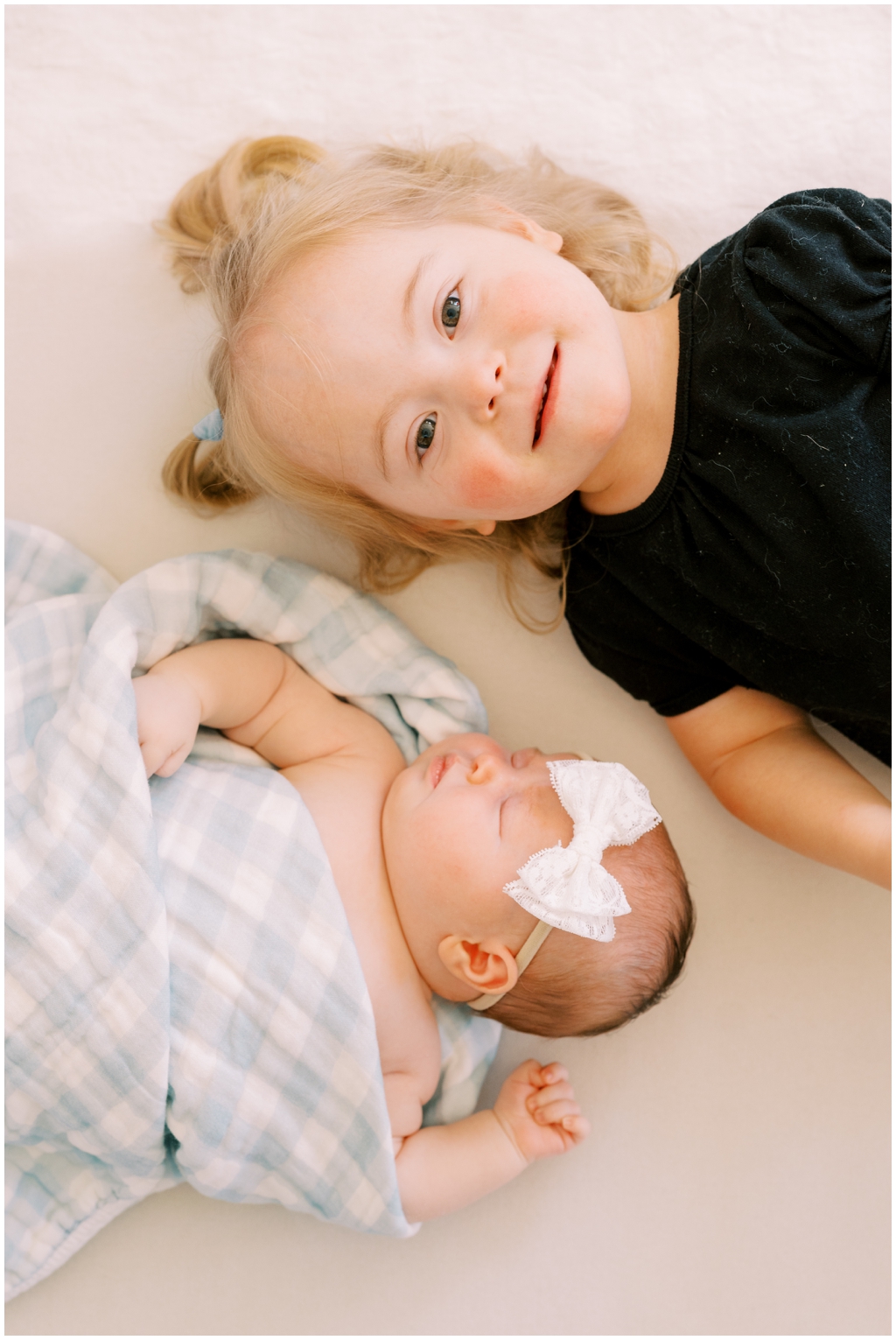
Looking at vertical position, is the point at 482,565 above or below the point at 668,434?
below

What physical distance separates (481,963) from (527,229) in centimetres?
80

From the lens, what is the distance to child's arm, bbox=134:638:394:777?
103 centimetres

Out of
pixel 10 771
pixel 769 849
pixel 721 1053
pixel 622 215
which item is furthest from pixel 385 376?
pixel 721 1053

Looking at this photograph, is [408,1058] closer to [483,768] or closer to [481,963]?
[481,963]

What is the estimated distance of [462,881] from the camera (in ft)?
3.26

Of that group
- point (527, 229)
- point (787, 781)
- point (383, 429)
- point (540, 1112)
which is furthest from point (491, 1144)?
point (527, 229)

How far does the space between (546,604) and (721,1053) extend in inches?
24.5

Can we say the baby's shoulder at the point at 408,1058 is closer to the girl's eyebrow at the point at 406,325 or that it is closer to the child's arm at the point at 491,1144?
the child's arm at the point at 491,1144

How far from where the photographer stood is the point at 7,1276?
1.10 m

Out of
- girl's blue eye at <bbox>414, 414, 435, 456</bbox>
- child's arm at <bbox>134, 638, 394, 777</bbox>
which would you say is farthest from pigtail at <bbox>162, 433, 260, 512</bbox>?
girl's blue eye at <bbox>414, 414, 435, 456</bbox>

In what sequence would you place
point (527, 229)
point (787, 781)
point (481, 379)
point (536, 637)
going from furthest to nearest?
point (536, 637)
point (787, 781)
point (527, 229)
point (481, 379)

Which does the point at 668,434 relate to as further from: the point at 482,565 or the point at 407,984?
the point at 407,984

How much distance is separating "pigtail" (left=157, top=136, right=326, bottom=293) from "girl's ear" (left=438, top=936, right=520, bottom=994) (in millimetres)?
856

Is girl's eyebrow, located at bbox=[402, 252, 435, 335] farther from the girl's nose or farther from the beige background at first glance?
the beige background
